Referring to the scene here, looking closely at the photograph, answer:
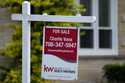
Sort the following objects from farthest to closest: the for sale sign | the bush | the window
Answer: the window, the bush, the for sale sign

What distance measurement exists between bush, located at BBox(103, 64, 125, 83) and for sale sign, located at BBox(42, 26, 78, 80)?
267 inches

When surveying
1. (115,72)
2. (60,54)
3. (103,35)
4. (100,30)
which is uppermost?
(100,30)

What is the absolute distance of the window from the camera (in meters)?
14.0

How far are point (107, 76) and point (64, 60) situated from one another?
697 cm

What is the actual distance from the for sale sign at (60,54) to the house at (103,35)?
7211mm

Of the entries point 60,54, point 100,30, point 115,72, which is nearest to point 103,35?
point 100,30

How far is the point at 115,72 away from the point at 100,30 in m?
1.55

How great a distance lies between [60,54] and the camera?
6.55 meters

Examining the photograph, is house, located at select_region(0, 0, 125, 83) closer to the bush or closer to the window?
the window

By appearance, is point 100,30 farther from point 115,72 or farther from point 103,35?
point 115,72

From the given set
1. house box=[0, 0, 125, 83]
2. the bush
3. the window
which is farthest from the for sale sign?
the window

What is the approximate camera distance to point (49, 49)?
6570 mm

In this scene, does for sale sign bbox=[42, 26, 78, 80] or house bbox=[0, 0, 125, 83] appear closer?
for sale sign bbox=[42, 26, 78, 80]

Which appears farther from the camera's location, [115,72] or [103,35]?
[103,35]
